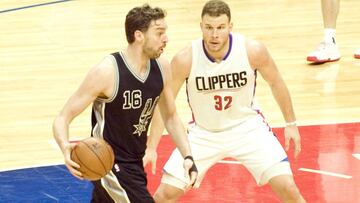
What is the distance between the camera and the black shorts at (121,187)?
265 inches

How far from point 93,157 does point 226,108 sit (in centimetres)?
169

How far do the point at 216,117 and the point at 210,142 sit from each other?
0.20 metres

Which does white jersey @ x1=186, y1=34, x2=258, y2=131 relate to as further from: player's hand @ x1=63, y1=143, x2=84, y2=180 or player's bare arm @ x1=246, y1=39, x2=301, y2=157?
player's hand @ x1=63, y1=143, x2=84, y2=180

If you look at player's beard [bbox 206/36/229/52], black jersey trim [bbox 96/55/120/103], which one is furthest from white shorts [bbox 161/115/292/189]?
black jersey trim [bbox 96/55/120/103]

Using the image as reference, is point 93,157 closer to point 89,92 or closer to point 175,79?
point 89,92

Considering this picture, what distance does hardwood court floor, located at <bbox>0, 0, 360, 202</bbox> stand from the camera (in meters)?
10.6

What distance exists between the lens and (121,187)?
6.74 metres

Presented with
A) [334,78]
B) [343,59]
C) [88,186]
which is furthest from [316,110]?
[88,186]

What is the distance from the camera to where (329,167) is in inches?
362

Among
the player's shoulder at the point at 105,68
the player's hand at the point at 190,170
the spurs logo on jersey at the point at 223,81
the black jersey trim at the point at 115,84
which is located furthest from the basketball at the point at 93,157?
the spurs logo on jersey at the point at 223,81

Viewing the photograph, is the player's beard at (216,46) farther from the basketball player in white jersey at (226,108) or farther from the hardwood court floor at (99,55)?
the hardwood court floor at (99,55)

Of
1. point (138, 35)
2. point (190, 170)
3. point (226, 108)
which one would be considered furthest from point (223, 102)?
point (138, 35)

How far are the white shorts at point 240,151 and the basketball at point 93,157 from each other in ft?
3.88

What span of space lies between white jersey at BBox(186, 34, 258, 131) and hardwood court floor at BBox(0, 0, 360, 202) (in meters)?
2.20
